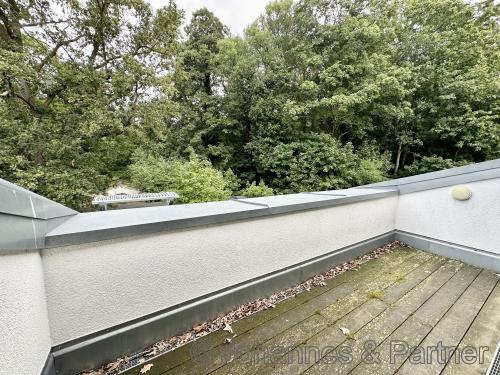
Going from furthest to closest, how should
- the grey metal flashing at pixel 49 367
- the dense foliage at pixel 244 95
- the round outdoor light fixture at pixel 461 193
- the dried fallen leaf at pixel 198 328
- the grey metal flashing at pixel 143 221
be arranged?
the dense foliage at pixel 244 95 < the round outdoor light fixture at pixel 461 193 < the dried fallen leaf at pixel 198 328 < the grey metal flashing at pixel 143 221 < the grey metal flashing at pixel 49 367

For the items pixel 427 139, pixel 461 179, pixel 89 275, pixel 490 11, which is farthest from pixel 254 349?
pixel 490 11

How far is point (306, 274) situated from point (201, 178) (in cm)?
490

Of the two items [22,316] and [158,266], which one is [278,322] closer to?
[158,266]

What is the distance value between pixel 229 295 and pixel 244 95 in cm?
1133

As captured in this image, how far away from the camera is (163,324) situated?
1650 millimetres

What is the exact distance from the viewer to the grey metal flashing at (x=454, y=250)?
2.80 m

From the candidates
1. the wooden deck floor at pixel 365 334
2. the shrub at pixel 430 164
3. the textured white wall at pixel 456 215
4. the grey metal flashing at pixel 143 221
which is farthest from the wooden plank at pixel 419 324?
the shrub at pixel 430 164

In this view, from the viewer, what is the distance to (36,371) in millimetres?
1107

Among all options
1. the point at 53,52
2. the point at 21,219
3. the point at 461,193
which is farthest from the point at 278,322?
the point at 53,52

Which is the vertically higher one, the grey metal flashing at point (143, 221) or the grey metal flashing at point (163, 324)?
the grey metal flashing at point (143, 221)

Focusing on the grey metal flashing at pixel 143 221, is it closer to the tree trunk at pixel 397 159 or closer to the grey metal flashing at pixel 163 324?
the grey metal flashing at pixel 163 324

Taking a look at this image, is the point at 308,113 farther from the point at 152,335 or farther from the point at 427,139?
the point at 152,335

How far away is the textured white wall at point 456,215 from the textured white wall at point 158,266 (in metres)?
1.99

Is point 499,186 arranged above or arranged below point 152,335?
above
